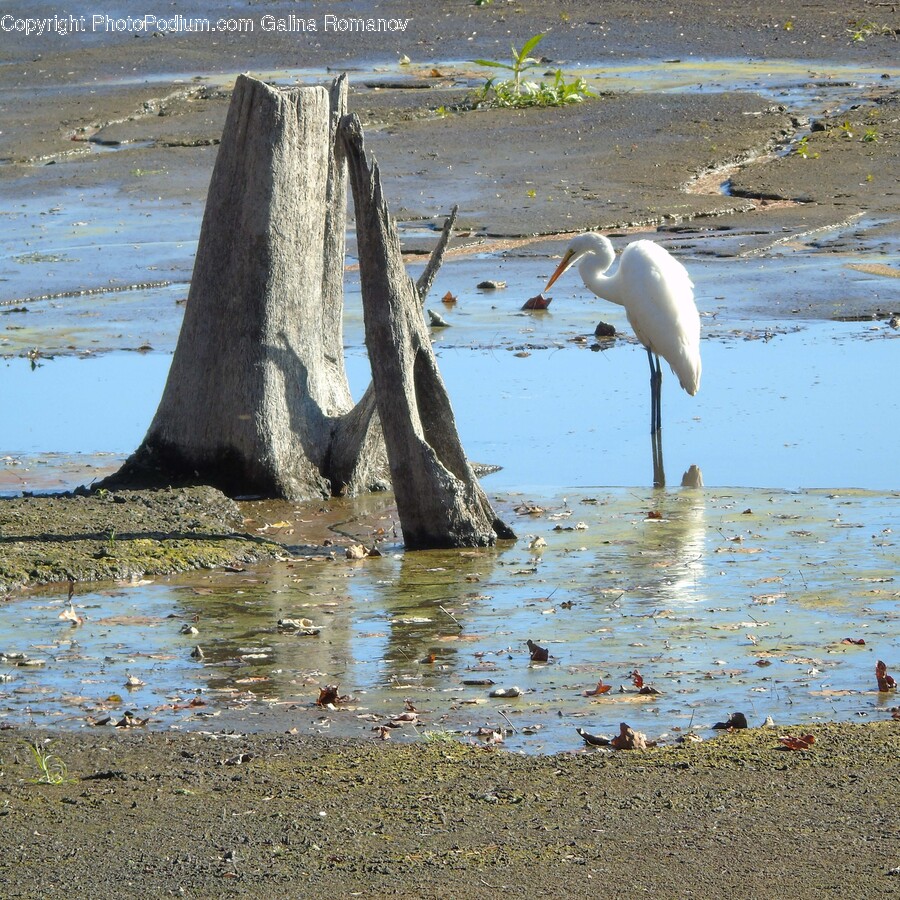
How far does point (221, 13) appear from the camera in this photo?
28531 millimetres

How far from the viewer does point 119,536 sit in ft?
23.6

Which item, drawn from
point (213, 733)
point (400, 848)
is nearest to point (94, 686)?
point (213, 733)

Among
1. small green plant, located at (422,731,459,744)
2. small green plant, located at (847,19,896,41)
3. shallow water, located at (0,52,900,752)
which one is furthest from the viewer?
small green plant, located at (847,19,896,41)

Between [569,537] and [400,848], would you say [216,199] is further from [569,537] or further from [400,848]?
[400,848]

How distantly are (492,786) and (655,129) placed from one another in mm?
15085

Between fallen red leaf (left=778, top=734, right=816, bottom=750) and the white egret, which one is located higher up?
the white egret

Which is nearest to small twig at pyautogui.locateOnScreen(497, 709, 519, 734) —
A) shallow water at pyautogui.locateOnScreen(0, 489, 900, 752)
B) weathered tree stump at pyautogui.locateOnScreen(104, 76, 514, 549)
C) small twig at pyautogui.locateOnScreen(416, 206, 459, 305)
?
shallow water at pyautogui.locateOnScreen(0, 489, 900, 752)

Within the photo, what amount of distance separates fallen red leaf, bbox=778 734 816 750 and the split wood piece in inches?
114

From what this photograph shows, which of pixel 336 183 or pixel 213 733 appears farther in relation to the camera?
pixel 336 183

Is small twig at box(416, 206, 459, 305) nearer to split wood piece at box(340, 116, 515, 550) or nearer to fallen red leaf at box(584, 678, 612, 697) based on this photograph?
split wood piece at box(340, 116, 515, 550)

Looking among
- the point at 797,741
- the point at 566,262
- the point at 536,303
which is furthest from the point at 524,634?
the point at 536,303

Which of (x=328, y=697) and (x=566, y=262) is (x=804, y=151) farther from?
(x=328, y=697)

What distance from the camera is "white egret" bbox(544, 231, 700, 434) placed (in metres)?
10.3

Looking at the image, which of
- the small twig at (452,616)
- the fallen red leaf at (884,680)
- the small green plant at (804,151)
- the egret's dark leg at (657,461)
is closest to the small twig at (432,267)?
the egret's dark leg at (657,461)
